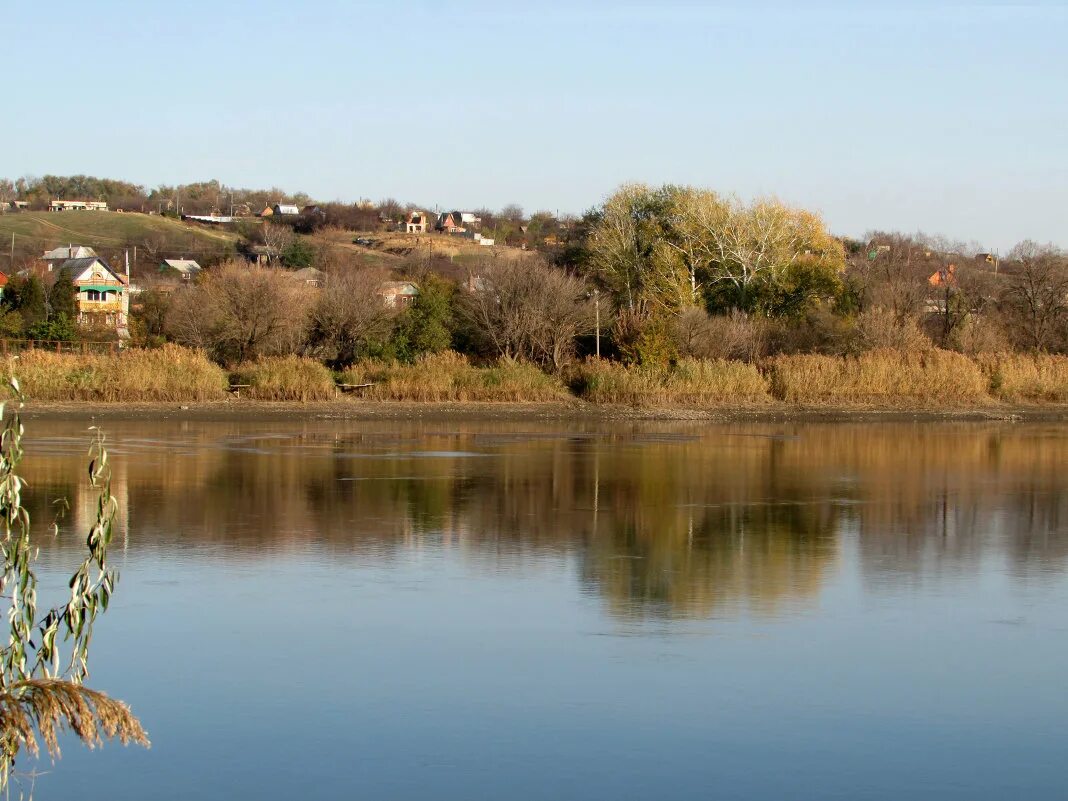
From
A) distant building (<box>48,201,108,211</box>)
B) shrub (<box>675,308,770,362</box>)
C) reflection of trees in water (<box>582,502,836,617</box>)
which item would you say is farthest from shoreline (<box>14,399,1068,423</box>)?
distant building (<box>48,201,108,211</box>)

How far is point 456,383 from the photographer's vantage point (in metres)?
37.0

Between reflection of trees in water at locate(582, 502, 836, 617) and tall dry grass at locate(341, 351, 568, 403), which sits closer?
reflection of trees in water at locate(582, 502, 836, 617)

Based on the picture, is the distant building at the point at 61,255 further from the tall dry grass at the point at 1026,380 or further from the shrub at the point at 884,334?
the tall dry grass at the point at 1026,380

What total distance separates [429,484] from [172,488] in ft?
12.3

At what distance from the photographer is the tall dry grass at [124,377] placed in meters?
34.2

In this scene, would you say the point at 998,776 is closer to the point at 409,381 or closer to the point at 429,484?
the point at 429,484

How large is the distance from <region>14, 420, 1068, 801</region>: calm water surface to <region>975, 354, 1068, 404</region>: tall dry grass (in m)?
19.6

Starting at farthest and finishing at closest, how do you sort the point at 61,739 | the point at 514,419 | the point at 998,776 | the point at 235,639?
1. the point at 514,419
2. the point at 235,639
3. the point at 61,739
4. the point at 998,776

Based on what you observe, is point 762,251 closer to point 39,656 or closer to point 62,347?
point 62,347

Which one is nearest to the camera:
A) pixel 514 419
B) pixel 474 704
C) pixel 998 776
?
pixel 998 776

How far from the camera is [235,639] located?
10.5 meters

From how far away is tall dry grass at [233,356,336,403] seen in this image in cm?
3556

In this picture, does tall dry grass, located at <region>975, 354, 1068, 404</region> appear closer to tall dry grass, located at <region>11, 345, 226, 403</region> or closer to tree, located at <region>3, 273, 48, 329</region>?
tall dry grass, located at <region>11, 345, 226, 403</region>

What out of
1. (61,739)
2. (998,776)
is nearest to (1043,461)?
(998,776)
